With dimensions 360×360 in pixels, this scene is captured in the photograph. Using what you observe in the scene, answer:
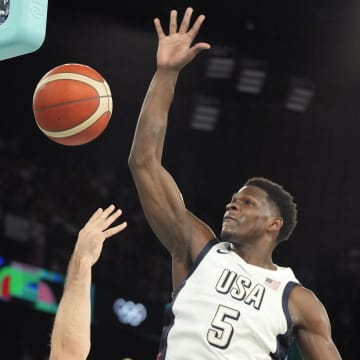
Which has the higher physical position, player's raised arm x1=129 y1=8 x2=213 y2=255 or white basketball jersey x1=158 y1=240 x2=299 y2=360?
player's raised arm x1=129 y1=8 x2=213 y2=255

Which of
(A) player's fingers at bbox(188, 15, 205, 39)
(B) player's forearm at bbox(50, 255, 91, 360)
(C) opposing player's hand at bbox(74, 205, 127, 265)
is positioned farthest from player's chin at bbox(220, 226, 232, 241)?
(B) player's forearm at bbox(50, 255, 91, 360)

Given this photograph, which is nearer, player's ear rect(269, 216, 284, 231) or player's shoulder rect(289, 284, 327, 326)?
player's shoulder rect(289, 284, 327, 326)

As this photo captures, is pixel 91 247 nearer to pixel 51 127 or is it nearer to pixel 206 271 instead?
pixel 206 271

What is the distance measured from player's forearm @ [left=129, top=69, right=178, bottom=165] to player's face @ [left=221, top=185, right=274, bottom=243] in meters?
0.42

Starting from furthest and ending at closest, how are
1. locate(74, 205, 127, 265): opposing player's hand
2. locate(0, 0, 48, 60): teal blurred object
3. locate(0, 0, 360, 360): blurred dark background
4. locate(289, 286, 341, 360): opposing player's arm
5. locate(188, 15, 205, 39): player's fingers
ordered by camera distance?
1. locate(0, 0, 360, 360): blurred dark background
2. locate(188, 15, 205, 39): player's fingers
3. locate(289, 286, 341, 360): opposing player's arm
4. locate(0, 0, 48, 60): teal blurred object
5. locate(74, 205, 127, 265): opposing player's hand

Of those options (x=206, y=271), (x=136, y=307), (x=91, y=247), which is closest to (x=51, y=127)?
(x=206, y=271)

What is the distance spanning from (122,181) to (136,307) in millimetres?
2727

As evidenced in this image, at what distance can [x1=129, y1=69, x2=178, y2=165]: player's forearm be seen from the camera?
3.64 m

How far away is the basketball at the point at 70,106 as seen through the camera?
3.94 metres

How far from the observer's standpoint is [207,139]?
42.7 ft

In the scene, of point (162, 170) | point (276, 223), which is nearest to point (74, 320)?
point (162, 170)

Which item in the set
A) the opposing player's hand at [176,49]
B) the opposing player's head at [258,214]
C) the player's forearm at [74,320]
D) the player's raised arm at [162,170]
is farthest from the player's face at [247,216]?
the player's forearm at [74,320]

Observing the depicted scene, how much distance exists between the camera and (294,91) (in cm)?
1230

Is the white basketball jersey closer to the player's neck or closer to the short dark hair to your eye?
the player's neck
